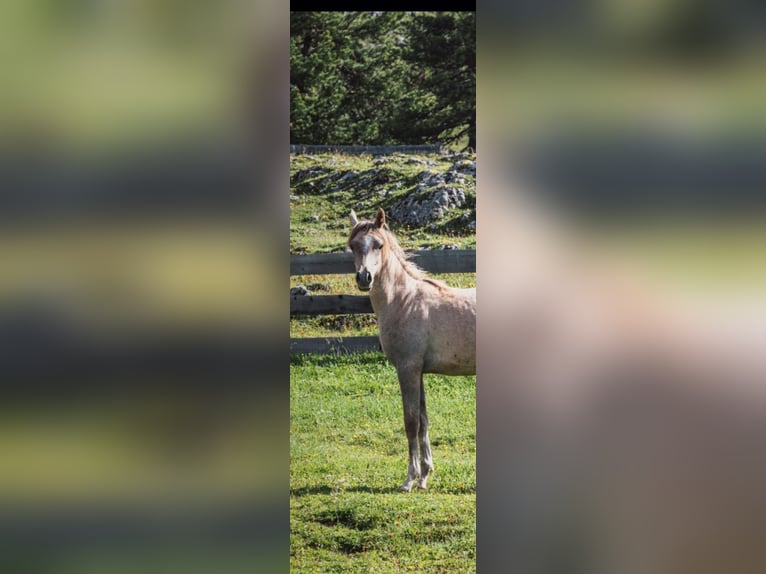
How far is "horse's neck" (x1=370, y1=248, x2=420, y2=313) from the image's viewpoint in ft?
14.4

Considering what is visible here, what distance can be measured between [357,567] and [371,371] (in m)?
2.91

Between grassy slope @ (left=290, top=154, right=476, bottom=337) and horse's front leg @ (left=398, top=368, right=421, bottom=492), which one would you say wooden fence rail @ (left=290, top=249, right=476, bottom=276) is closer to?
grassy slope @ (left=290, top=154, right=476, bottom=337)

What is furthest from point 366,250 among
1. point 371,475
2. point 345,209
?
point 345,209

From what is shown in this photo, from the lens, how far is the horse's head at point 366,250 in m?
4.31

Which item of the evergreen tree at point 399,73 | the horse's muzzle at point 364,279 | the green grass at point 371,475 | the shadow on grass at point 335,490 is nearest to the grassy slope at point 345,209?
the green grass at point 371,475

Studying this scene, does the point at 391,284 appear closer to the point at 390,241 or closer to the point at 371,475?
the point at 390,241

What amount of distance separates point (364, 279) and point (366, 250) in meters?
0.17
